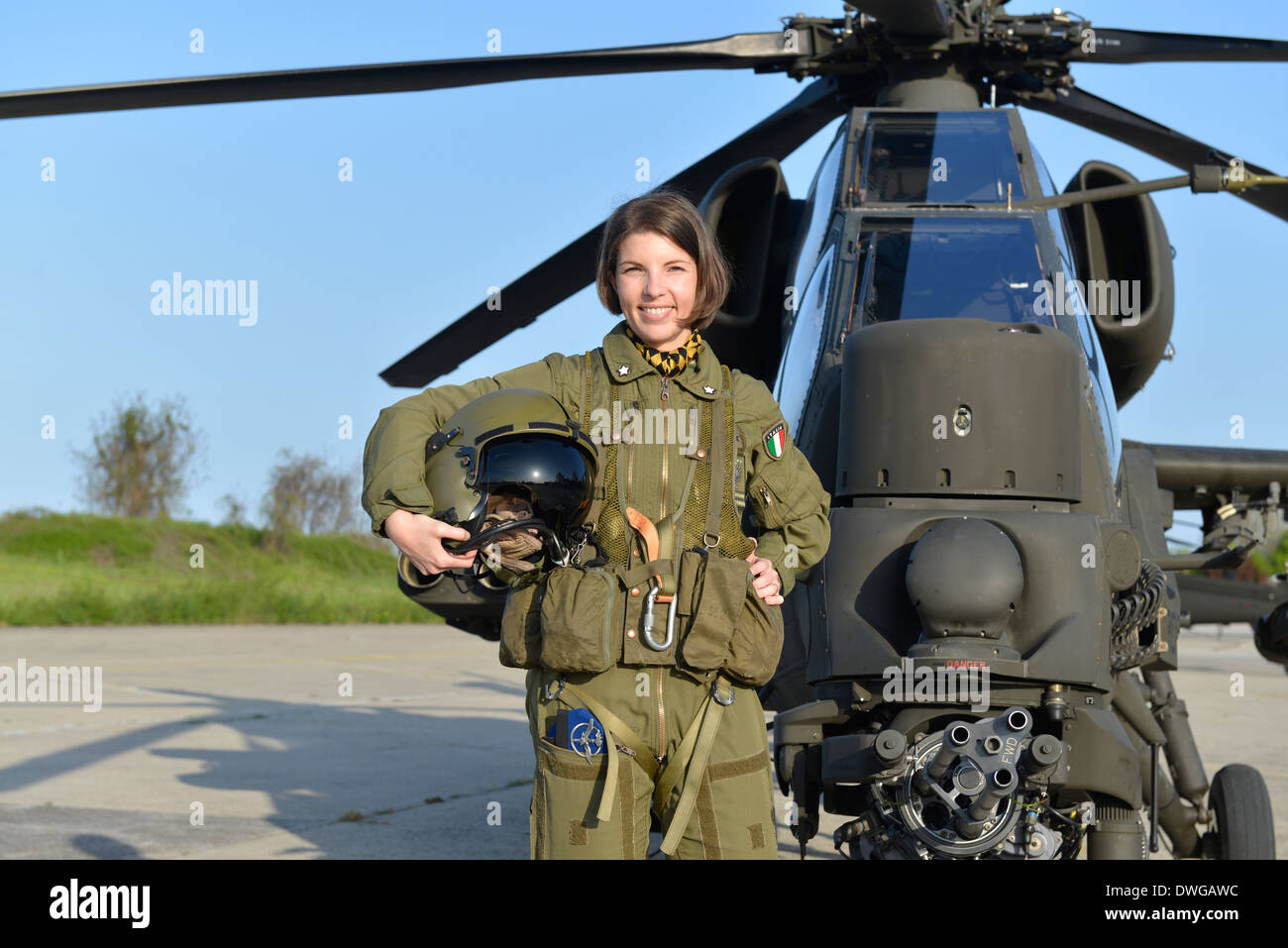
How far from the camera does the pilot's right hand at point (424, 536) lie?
2117 mm

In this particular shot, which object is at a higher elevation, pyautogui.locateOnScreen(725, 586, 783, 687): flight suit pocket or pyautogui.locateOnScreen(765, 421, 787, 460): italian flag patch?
pyautogui.locateOnScreen(765, 421, 787, 460): italian flag patch

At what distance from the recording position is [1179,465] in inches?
219

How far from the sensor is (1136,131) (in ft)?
18.6

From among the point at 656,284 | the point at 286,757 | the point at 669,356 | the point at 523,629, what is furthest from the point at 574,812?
the point at 286,757

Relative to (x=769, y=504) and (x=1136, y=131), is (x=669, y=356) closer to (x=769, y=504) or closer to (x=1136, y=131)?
(x=769, y=504)

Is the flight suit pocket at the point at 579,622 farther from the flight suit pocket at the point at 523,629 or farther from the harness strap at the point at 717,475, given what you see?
→ the harness strap at the point at 717,475

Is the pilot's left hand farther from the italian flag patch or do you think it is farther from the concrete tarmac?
the concrete tarmac

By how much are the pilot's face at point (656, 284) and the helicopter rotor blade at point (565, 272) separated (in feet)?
9.53

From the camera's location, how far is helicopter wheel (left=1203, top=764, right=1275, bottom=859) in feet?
15.5

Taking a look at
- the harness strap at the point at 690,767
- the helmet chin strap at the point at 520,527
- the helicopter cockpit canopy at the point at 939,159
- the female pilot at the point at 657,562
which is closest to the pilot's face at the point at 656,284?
the female pilot at the point at 657,562

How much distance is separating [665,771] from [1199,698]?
14.8 metres

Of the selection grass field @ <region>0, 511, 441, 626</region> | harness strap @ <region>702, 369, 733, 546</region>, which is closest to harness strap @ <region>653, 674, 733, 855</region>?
harness strap @ <region>702, 369, 733, 546</region>

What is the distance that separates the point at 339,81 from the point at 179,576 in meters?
28.1
